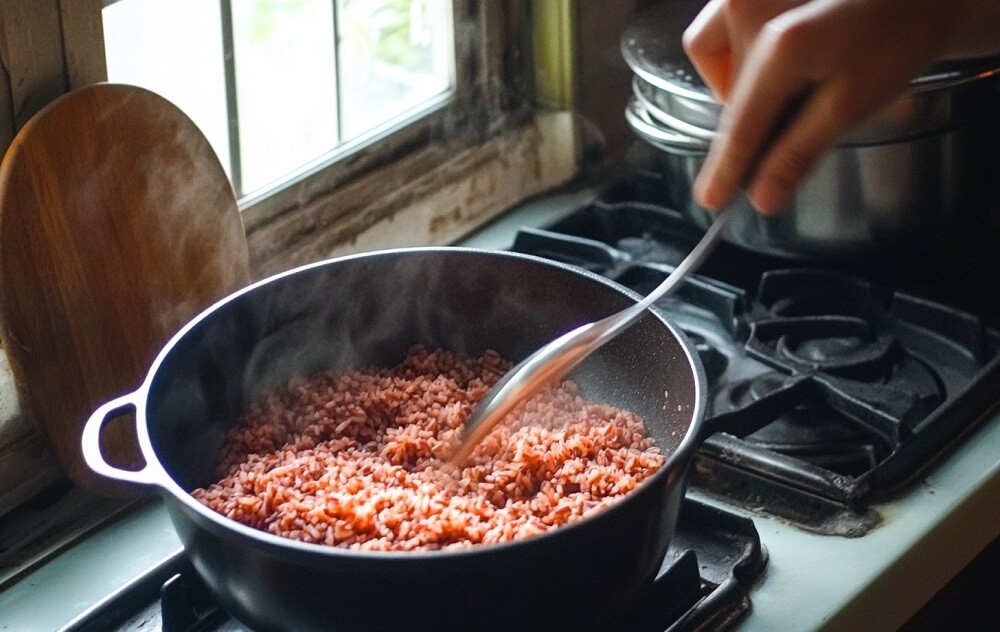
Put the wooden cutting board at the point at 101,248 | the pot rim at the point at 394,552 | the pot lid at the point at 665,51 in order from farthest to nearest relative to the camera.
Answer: the pot lid at the point at 665,51 < the wooden cutting board at the point at 101,248 < the pot rim at the point at 394,552

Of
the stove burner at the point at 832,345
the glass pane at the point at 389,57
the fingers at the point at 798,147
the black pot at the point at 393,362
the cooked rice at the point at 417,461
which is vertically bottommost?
the stove burner at the point at 832,345

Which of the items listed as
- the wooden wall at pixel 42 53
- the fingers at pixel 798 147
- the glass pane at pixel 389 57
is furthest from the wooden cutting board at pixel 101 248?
the fingers at pixel 798 147

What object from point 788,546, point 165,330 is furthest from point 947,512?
point 165,330

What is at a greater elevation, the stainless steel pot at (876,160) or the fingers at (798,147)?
the fingers at (798,147)

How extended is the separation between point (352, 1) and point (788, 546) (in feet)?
2.43

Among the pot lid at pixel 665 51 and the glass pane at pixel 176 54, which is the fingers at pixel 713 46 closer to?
the pot lid at pixel 665 51

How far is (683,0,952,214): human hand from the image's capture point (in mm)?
794

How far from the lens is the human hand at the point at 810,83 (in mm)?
794

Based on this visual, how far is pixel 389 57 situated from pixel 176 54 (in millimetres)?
306

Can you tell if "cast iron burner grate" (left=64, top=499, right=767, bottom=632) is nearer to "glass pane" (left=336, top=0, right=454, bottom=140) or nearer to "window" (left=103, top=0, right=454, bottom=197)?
"window" (left=103, top=0, right=454, bottom=197)

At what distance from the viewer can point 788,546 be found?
3.35 feet

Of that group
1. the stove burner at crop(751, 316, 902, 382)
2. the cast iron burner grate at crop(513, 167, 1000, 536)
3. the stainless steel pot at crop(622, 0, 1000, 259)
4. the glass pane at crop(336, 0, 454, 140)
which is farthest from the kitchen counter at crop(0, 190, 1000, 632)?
the glass pane at crop(336, 0, 454, 140)

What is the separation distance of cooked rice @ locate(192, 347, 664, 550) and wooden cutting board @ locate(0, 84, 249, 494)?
0.12m

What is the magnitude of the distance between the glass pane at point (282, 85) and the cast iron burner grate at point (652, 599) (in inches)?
19.2
